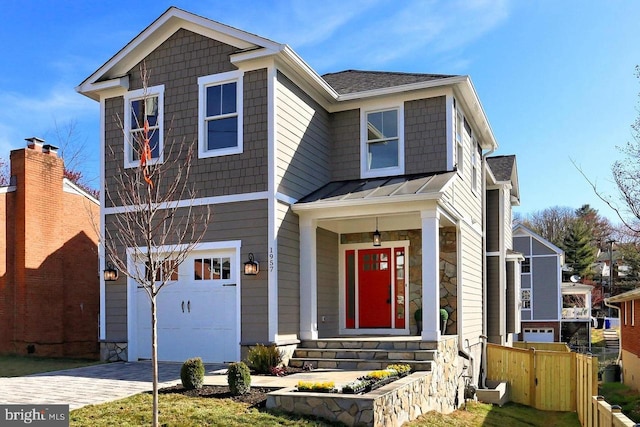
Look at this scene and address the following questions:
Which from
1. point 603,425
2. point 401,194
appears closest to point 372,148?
point 401,194

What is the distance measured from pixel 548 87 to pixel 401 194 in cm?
538

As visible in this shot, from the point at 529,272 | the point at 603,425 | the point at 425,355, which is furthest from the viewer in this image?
the point at 529,272

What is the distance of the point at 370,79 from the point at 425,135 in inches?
91.0

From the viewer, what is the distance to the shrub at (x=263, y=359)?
1045cm

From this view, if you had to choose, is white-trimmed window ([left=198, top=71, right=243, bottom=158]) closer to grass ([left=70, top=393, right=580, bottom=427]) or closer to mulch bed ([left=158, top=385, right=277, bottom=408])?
mulch bed ([left=158, top=385, right=277, bottom=408])

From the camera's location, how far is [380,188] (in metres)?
12.4

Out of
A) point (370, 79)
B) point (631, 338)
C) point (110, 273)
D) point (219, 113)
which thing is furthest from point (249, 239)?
point (631, 338)

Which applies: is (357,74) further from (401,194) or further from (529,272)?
(529,272)

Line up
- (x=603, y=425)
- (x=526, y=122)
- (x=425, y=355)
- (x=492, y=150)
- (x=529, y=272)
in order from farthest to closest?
(x=529, y=272) → (x=492, y=150) → (x=526, y=122) → (x=425, y=355) → (x=603, y=425)

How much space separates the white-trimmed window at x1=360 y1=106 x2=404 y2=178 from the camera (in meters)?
13.5

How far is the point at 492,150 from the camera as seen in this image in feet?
60.2

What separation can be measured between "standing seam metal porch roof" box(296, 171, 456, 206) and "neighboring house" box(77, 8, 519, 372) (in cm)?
6

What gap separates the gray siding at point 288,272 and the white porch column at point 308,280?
0.08 metres

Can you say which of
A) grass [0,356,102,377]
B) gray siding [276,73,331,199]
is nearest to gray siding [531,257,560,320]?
gray siding [276,73,331,199]
